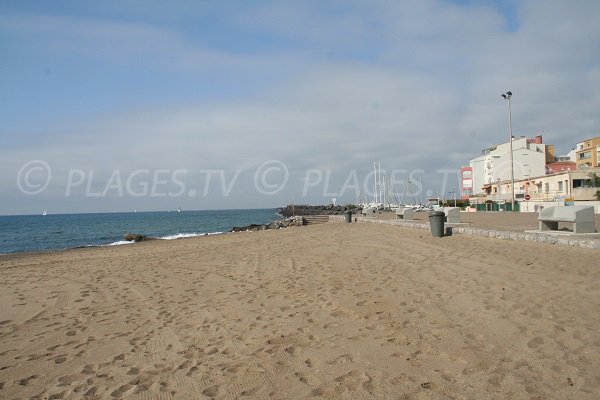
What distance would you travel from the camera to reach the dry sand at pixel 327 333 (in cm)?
378

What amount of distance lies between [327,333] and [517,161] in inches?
2545

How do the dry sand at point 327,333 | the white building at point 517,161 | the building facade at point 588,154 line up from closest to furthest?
the dry sand at point 327,333 < the building facade at point 588,154 < the white building at point 517,161

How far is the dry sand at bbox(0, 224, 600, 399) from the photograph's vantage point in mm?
3783

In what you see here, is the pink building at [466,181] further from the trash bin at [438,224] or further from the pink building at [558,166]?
the trash bin at [438,224]

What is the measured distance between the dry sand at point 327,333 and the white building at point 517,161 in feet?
175

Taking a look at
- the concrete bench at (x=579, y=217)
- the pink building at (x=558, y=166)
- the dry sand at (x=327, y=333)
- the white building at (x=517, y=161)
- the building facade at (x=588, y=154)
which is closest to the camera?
the dry sand at (x=327, y=333)

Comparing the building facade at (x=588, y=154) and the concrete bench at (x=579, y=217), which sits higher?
the building facade at (x=588, y=154)

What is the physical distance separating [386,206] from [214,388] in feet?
261

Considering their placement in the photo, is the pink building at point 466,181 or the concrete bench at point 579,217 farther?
the pink building at point 466,181

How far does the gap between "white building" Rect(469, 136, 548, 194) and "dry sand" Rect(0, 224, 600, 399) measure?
53.2m

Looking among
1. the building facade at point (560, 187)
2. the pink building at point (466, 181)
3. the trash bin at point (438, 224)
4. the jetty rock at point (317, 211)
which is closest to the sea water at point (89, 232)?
the jetty rock at point (317, 211)

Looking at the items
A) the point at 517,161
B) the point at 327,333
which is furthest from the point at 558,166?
the point at 327,333

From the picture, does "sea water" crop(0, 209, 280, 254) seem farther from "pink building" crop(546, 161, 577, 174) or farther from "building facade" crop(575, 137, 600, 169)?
"building facade" crop(575, 137, 600, 169)

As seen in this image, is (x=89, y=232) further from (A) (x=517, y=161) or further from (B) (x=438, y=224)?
(A) (x=517, y=161)
